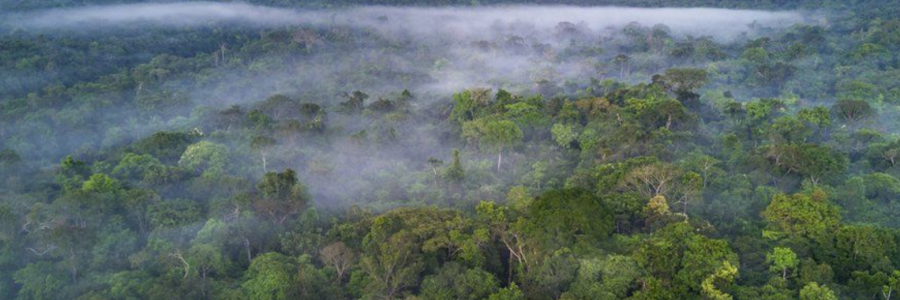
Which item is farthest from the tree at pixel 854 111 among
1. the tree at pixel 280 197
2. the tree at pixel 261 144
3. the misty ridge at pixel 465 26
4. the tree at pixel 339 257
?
the tree at pixel 261 144

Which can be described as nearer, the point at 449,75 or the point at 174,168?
the point at 174,168

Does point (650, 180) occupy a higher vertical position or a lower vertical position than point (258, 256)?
higher

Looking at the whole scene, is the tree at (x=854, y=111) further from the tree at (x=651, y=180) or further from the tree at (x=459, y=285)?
the tree at (x=459, y=285)

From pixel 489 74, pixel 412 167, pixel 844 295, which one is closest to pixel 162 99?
pixel 412 167

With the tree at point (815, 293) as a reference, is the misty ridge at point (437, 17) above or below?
above

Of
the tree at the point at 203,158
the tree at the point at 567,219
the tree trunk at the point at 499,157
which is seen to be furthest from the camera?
the tree trunk at the point at 499,157

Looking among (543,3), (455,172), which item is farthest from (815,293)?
(543,3)

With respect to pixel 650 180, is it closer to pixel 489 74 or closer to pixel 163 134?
pixel 163 134

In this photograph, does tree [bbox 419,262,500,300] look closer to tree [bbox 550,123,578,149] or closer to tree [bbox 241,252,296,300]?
tree [bbox 241,252,296,300]
